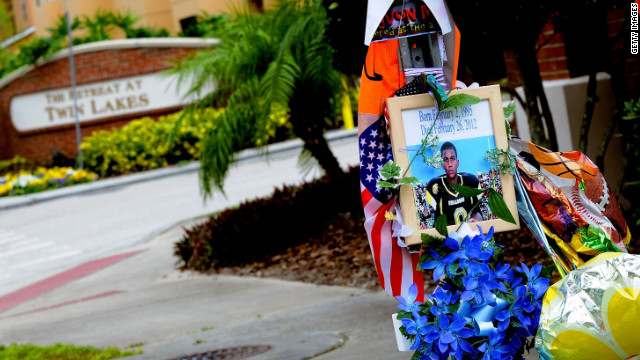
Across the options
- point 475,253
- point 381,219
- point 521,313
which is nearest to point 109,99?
point 381,219

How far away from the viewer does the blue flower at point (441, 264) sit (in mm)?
3236

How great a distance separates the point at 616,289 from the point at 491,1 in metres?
3.04

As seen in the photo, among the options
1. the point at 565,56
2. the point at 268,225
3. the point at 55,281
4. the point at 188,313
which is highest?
the point at 565,56

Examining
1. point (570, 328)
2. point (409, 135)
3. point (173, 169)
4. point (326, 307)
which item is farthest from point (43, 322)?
point (173, 169)

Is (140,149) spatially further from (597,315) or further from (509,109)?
(597,315)

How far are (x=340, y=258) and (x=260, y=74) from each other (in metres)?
2.23

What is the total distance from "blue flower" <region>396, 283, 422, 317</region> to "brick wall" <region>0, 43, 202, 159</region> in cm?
2210

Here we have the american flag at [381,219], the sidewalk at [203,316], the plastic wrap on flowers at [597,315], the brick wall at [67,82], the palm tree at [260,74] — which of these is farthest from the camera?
the brick wall at [67,82]

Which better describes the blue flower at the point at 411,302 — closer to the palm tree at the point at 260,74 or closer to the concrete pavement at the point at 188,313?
the concrete pavement at the point at 188,313

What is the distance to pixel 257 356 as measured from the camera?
5.36m

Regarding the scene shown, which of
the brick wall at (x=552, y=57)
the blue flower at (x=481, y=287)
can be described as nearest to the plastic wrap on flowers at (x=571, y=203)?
the blue flower at (x=481, y=287)

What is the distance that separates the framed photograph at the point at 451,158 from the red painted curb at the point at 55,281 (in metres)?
7.67

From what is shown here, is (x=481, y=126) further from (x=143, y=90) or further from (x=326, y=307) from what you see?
(x=143, y=90)

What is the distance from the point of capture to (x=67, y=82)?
24875 millimetres
